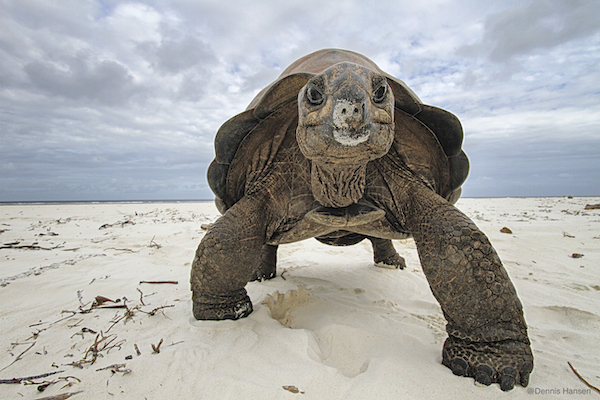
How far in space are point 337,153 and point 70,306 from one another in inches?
105

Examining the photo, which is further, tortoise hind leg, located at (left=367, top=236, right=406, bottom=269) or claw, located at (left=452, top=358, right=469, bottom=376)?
tortoise hind leg, located at (left=367, top=236, right=406, bottom=269)

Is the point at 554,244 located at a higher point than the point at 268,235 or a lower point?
lower

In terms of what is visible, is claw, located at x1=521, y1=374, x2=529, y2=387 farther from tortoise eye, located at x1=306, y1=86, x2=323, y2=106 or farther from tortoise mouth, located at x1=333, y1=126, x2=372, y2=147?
tortoise eye, located at x1=306, y1=86, x2=323, y2=106

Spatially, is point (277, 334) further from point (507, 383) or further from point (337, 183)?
point (507, 383)

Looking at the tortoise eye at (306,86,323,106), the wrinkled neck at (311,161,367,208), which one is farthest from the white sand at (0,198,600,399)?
the tortoise eye at (306,86,323,106)

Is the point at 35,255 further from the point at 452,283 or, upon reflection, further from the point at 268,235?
the point at 452,283

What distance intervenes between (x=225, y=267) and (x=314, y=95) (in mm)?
1438

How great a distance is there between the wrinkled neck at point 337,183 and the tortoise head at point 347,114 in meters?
0.38

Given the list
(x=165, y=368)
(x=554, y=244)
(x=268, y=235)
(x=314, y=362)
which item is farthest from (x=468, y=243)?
(x=554, y=244)

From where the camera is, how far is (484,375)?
5.22 feet

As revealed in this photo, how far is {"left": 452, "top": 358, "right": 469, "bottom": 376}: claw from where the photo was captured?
166 cm

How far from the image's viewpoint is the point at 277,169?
108 inches

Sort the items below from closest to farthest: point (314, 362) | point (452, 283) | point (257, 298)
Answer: point (314, 362) < point (452, 283) < point (257, 298)

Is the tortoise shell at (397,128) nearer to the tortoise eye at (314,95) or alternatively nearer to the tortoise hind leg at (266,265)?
the tortoise eye at (314,95)
